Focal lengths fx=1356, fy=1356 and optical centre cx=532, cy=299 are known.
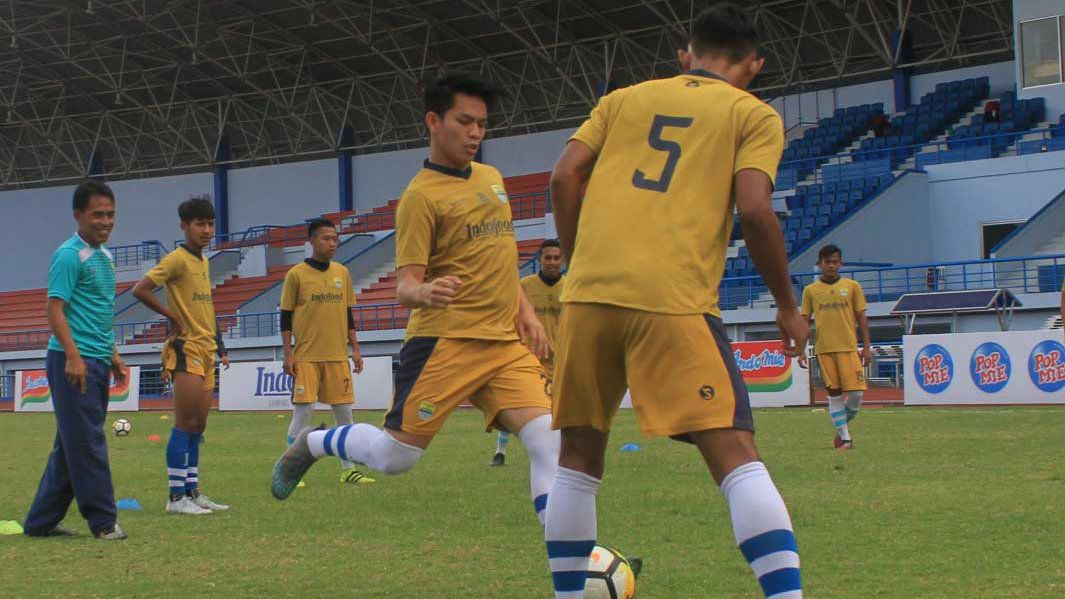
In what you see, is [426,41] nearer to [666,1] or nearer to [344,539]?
[666,1]

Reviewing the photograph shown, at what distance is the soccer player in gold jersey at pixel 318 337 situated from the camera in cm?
1179

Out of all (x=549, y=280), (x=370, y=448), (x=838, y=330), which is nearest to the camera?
(x=370, y=448)

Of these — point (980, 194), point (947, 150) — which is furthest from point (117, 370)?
point (947, 150)

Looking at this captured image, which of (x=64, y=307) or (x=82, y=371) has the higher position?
(x=64, y=307)

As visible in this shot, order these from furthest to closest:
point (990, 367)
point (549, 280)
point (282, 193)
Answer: point (282, 193) → point (990, 367) → point (549, 280)

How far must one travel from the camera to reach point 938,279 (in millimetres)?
32625

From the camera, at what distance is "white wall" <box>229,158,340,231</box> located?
53750 millimetres

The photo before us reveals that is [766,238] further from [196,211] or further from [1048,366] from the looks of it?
[1048,366]

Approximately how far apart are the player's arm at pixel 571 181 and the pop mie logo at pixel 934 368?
19.3 m

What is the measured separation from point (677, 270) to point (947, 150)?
112ft

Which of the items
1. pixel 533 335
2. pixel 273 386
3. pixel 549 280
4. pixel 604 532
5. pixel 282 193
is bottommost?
pixel 604 532

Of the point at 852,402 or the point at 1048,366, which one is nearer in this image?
the point at 852,402

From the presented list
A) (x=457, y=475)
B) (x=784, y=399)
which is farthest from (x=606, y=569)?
(x=784, y=399)

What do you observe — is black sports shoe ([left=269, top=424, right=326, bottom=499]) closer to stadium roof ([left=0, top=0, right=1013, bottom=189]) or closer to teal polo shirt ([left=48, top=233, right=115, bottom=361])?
teal polo shirt ([left=48, top=233, right=115, bottom=361])
